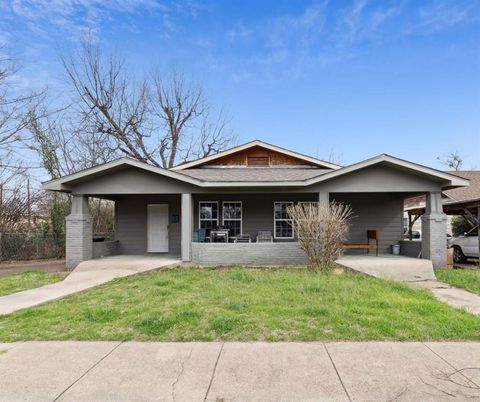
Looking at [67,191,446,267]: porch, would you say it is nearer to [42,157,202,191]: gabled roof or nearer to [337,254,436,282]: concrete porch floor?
[42,157,202,191]: gabled roof

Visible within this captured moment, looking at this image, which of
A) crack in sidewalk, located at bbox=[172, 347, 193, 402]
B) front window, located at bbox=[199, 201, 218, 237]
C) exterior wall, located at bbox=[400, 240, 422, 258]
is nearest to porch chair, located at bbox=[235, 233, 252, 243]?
front window, located at bbox=[199, 201, 218, 237]

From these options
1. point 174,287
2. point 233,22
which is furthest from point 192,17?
point 174,287

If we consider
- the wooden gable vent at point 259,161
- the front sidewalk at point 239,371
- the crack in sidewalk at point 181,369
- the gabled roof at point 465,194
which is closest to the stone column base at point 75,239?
the wooden gable vent at point 259,161

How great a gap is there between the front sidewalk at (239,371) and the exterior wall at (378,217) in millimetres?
11096

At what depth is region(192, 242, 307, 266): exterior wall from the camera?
1268 cm

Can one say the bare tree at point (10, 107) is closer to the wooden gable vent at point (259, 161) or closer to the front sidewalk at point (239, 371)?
the wooden gable vent at point (259, 161)

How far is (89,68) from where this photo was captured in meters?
24.4

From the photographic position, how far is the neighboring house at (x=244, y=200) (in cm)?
1236

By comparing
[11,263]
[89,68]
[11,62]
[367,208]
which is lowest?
[11,263]

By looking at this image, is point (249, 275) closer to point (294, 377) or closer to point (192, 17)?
point (294, 377)

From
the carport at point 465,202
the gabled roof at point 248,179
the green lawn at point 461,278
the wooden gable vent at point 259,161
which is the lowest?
the green lawn at point 461,278

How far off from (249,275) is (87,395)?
6463 millimetres

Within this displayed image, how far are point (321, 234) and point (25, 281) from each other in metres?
8.67

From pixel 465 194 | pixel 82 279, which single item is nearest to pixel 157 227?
pixel 82 279
